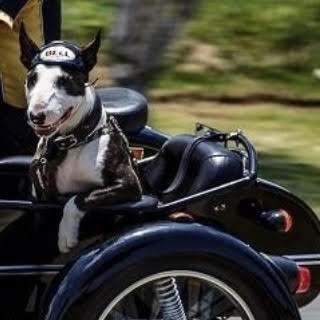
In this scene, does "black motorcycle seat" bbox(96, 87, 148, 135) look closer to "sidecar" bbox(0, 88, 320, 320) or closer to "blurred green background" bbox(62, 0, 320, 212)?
"sidecar" bbox(0, 88, 320, 320)

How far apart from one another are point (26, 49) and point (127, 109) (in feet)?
2.19

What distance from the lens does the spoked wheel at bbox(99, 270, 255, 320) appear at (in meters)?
3.64

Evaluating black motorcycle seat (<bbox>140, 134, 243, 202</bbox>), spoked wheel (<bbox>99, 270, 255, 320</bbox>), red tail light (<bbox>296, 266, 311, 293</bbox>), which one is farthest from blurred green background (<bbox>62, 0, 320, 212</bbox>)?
spoked wheel (<bbox>99, 270, 255, 320</bbox>)

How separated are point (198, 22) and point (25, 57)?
6.40 m

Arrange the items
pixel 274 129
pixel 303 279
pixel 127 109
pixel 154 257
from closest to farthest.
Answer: pixel 154 257
pixel 303 279
pixel 127 109
pixel 274 129

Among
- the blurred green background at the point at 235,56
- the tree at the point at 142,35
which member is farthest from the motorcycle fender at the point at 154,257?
the blurred green background at the point at 235,56

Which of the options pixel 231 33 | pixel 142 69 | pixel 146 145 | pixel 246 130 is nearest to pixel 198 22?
pixel 231 33

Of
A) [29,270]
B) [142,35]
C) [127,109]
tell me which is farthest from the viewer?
[142,35]

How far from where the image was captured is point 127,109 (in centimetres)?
416

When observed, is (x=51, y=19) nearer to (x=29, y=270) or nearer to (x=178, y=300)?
(x=29, y=270)

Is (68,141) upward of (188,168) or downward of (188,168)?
upward

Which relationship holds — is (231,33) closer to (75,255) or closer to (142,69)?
(142,69)

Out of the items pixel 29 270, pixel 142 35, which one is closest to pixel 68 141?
pixel 29 270

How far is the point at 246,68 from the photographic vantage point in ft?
31.6
